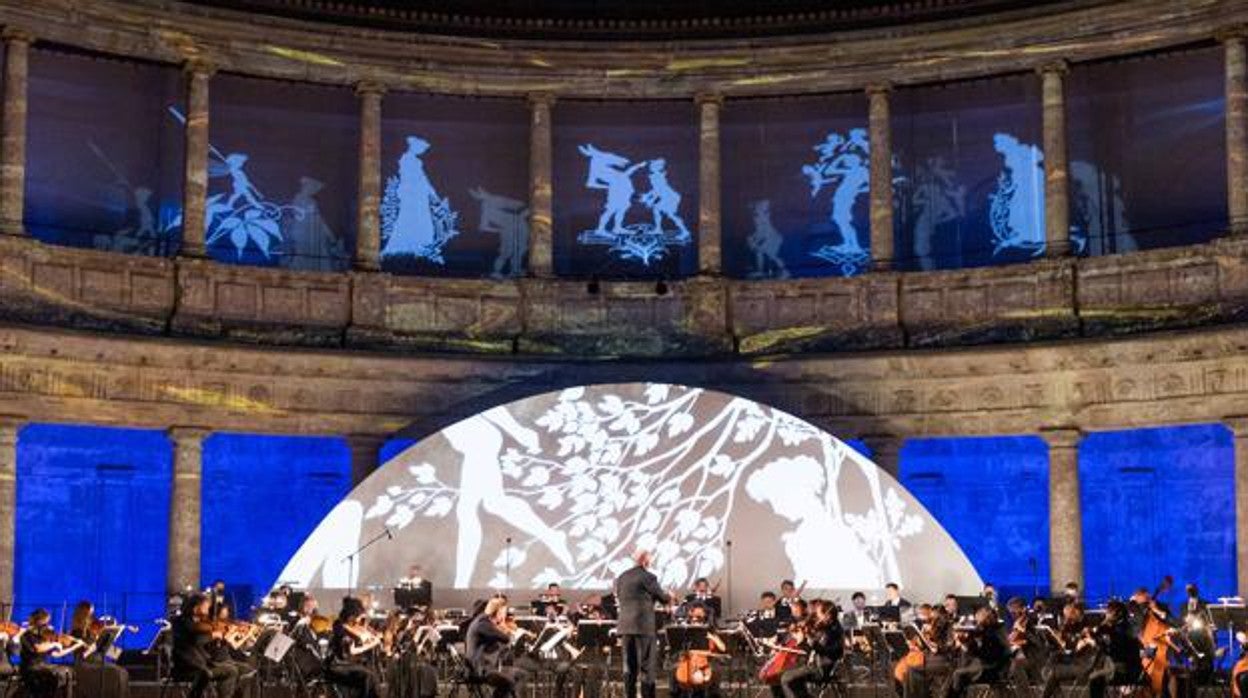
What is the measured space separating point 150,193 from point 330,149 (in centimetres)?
358

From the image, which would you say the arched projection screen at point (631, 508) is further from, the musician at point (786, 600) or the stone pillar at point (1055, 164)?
the stone pillar at point (1055, 164)

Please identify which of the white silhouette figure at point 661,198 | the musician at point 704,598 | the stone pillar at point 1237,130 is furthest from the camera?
the white silhouette figure at point 661,198

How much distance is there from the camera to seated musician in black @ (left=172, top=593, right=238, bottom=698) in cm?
2559

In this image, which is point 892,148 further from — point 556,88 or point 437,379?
point 437,379

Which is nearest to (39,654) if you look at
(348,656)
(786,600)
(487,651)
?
(348,656)

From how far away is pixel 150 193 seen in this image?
41.1 metres

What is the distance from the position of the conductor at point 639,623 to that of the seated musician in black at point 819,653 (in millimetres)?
1754

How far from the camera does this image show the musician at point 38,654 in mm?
25750

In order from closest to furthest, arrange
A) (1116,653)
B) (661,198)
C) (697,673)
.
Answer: (1116,653) < (697,673) < (661,198)

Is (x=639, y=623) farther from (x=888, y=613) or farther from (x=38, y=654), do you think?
(x=38, y=654)

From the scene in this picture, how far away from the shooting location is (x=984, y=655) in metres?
26.8

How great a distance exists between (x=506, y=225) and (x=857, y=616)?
1324cm

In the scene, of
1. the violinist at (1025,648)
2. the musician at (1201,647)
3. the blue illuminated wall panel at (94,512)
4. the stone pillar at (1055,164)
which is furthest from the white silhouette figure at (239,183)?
the musician at (1201,647)

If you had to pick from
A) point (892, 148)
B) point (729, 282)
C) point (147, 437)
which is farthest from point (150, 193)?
point (892, 148)
